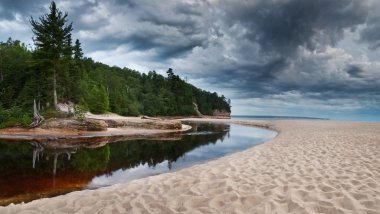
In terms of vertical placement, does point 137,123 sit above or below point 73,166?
above

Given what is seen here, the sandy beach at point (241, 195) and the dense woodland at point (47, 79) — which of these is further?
the dense woodland at point (47, 79)

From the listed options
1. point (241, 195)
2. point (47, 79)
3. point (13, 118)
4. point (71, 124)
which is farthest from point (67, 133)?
point (241, 195)

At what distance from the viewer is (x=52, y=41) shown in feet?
114

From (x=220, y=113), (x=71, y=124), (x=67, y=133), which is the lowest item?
(x=67, y=133)

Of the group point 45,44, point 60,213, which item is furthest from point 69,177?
point 45,44

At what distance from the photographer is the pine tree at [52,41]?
34.1m

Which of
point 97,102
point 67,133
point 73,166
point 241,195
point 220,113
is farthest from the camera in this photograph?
point 220,113

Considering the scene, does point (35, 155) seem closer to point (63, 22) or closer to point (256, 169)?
point (256, 169)

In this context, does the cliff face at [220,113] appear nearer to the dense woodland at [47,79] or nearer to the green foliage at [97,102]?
the dense woodland at [47,79]

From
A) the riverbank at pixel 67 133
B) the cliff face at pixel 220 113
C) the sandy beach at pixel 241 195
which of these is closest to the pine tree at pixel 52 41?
the riverbank at pixel 67 133

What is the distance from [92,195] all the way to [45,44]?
3306 cm

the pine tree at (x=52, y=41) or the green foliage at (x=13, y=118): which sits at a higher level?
the pine tree at (x=52, y=41)

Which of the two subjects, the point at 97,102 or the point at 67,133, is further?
the point at 97,102

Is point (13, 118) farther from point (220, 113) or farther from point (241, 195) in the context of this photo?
point (220, 113)
